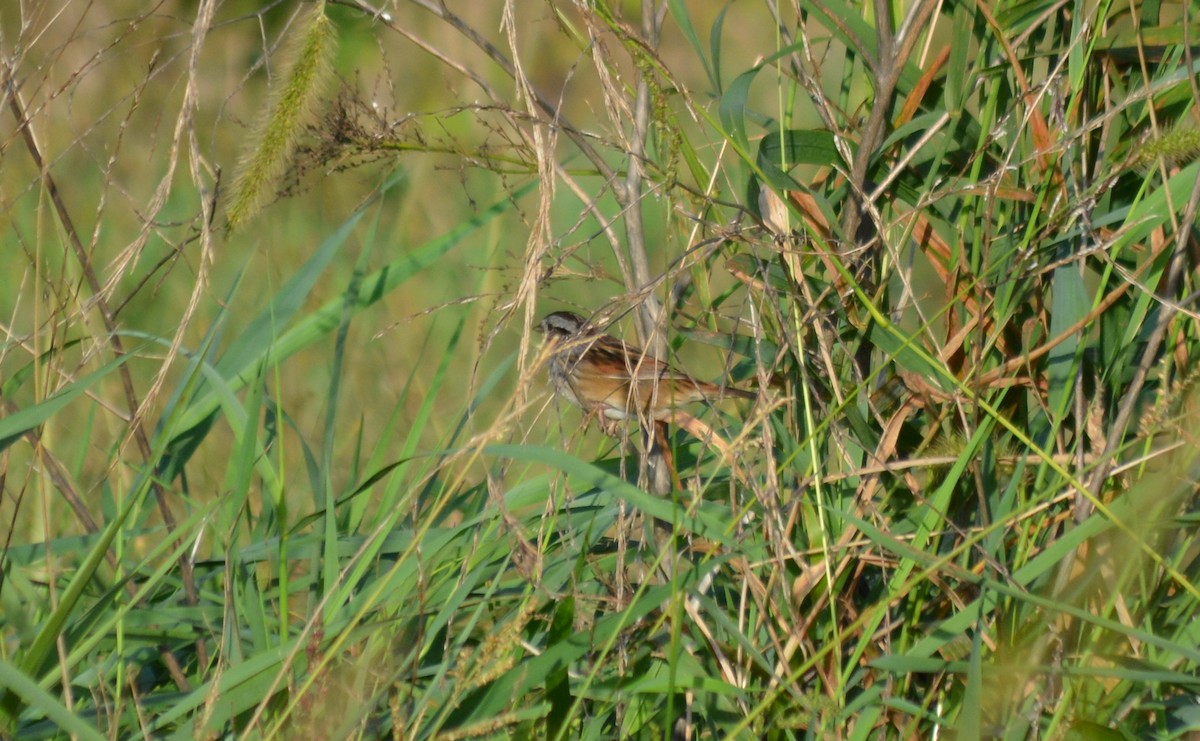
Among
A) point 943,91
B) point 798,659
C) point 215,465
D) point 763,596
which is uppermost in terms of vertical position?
point 943,91

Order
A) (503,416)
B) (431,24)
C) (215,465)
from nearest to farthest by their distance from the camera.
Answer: (503,416) < (215,465) < (431,24)

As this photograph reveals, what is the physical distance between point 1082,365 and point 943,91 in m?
0.54

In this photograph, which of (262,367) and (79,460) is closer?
(262,367)

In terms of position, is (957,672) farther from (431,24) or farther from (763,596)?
(431,24)

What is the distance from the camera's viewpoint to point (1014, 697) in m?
1.72

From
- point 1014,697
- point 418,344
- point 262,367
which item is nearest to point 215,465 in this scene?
point 418,344

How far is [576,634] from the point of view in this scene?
6.23ft

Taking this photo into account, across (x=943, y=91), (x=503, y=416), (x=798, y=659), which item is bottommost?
(x=798, y=659)

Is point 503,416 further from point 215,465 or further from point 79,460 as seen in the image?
point 215,465

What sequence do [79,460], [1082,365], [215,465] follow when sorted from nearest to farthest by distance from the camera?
[1082,365] < [79,460] < [215,465]

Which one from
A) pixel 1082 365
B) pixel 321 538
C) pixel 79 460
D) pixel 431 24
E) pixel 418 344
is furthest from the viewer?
pixel 431 24

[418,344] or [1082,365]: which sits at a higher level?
[1082,365]

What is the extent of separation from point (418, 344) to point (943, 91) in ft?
8.82

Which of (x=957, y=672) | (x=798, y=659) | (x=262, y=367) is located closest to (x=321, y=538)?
(x=262, y=367)
